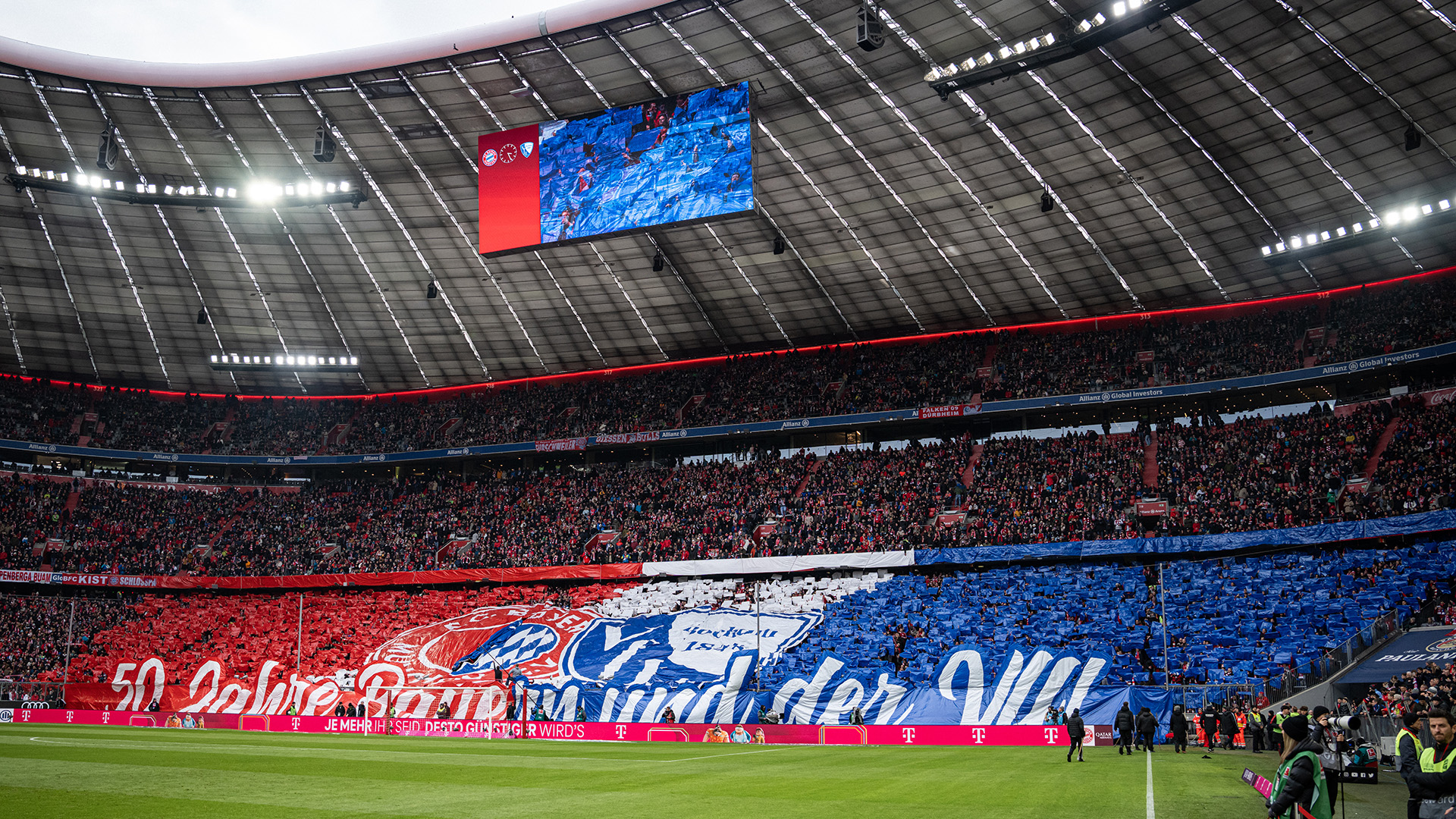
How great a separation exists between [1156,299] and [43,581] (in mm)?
56551

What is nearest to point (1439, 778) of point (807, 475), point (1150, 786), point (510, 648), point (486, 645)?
point (1150, 786)

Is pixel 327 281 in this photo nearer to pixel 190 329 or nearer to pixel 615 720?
pixel 190 329

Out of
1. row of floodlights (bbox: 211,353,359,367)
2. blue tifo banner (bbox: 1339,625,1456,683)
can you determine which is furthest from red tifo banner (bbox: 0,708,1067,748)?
row of floodlights (bbox: 211,353,359,367)

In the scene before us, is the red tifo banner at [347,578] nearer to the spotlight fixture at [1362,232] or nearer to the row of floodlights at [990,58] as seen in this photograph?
the row of floodlights at [990,58]

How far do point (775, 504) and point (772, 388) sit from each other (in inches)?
296

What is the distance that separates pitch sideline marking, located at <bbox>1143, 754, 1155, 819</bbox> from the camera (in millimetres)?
14469

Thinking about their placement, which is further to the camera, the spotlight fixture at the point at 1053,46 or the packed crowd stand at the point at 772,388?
the packed crowd stand at the point at 772,388

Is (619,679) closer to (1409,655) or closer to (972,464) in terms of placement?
(972,464)

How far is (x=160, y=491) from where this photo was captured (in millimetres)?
60375

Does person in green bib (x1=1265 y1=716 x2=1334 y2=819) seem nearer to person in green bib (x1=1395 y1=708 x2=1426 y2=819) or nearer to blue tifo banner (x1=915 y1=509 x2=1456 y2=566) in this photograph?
person in green bib (x1=1395 y1=708 x2=1426 y2=819)

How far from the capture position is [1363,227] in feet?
127

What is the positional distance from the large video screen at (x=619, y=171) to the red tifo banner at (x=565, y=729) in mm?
16950

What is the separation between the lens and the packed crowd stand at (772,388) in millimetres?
43656

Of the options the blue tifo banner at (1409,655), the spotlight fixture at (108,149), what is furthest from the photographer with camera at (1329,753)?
the spotlight fixture at (108,149)
